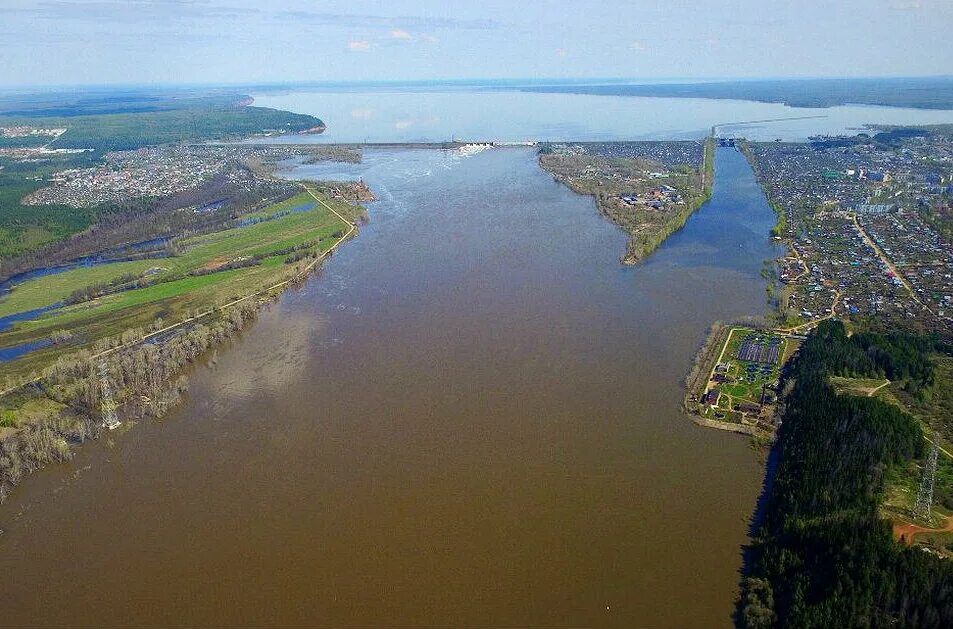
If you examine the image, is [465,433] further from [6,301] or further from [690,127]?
[690,127]

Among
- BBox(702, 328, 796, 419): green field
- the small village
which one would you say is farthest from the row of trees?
the small village

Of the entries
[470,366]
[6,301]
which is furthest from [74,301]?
[470,366]

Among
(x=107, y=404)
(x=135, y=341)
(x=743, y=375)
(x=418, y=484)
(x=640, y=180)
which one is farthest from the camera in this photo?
(x=640, y=180)

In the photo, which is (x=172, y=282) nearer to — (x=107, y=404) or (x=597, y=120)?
(x=107, y=404)

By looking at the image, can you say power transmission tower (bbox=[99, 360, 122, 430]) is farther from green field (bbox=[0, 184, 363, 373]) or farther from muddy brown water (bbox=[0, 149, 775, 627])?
green field (bbox=[0, 184, 363, 373])

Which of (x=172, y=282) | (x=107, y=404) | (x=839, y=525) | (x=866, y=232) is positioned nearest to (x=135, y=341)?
(x=107, y=404)

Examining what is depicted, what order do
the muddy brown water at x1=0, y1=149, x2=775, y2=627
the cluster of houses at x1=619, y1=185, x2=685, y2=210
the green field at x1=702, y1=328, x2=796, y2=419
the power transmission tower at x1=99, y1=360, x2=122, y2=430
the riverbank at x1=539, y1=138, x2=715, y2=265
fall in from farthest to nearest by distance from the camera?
1. the cluster of houses at x1=619, y1=185, x2=685, y2=210
2. the riverbank at x1=539, y1=138, x2=715, y2=265
3. the power transmission tower at x1=99, y1=360, x2=122, y2=430
4. the green field at x1=702, y1=328, x2=796, y2=419
5. the muddy brown water at x1=0, y1=149, x2=775, y2=627

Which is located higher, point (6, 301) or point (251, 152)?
point (251, 152)
